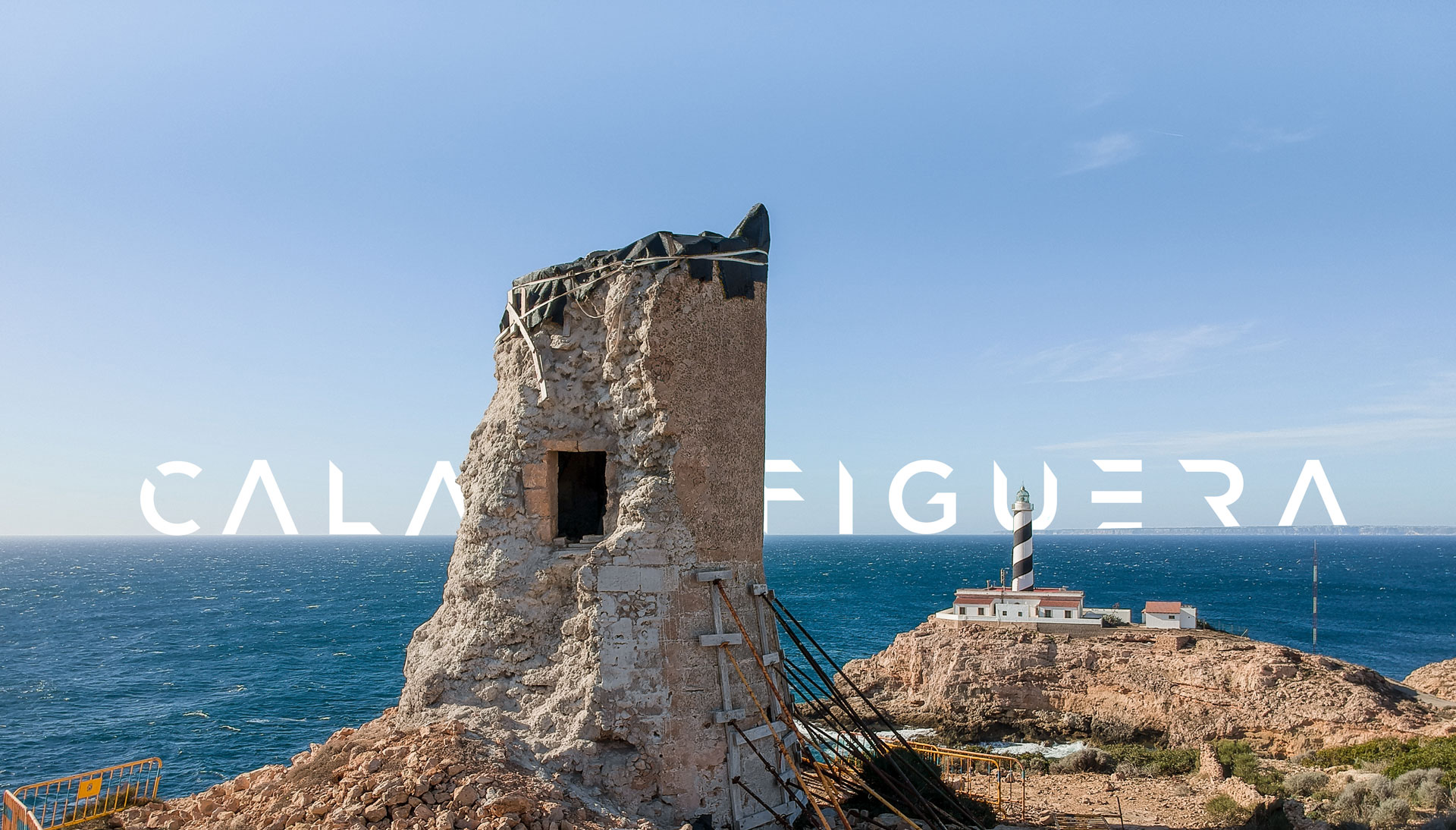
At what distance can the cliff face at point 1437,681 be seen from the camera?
2820cm

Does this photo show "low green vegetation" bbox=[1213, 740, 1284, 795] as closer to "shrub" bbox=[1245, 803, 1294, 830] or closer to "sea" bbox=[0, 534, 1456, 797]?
"shrub" bbox=[1245, 803, 1294, 830]

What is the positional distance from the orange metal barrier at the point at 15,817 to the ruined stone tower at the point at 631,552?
3.64 metres

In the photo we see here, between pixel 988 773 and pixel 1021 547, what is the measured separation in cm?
1978

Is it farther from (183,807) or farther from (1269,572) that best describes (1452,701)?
(1269,572)

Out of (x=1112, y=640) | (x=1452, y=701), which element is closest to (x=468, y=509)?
(x=1112, y=640)

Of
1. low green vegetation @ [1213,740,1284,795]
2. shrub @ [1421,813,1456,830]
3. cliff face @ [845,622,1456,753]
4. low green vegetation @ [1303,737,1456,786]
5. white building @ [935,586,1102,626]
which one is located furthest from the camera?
white building @ [935,586,1102,626]

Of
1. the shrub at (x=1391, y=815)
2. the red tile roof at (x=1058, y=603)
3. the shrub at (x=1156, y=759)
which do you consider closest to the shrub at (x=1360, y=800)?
the shrub at (x=1391, y=815)

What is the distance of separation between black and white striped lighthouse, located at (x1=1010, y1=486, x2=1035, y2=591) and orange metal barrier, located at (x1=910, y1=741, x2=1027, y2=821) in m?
16.0

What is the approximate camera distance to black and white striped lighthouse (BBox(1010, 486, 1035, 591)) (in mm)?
37688

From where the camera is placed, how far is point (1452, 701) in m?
26.5

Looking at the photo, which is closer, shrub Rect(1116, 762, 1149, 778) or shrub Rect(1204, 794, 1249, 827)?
shrub Rect(1204, 794, 1249, 827)

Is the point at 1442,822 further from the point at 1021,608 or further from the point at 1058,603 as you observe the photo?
the point at 1058,603

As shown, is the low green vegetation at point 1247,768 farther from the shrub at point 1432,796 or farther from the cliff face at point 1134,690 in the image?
the shrub at point 1432,796

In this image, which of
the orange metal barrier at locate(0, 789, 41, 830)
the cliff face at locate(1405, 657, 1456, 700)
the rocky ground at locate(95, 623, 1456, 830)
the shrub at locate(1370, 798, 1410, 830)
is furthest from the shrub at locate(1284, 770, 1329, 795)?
the orange metal barrier at locate(0, 789, 41, 830)
